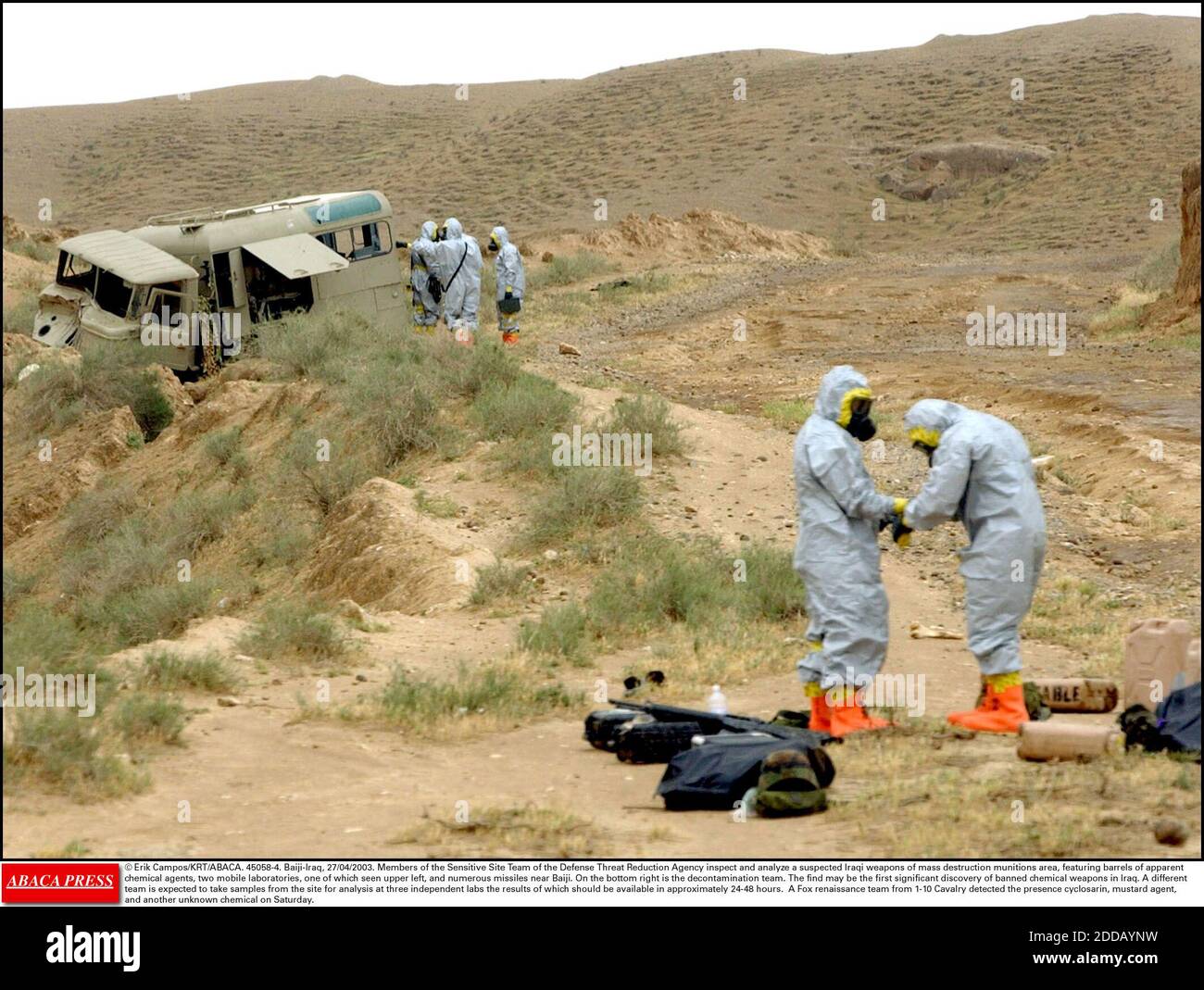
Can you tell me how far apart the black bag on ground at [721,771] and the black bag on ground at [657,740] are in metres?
0.54

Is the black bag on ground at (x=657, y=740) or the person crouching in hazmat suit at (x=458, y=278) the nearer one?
the black bag on ground at (x=657, y=740)

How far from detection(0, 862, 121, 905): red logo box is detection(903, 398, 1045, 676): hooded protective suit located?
13.4 feet

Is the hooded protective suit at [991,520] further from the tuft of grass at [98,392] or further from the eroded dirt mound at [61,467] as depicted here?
the tuft of grass at [98,392]

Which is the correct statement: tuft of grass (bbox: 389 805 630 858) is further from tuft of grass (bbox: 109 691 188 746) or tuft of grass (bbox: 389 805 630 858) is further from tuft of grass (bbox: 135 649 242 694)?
tuft of grass (bbox: 135 649 242 694)

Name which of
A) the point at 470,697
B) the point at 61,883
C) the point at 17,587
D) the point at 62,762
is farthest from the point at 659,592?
the point at 17,587

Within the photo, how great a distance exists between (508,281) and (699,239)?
19482 millimetres

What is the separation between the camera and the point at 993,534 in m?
7.80

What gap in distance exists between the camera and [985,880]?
5547 millimetres

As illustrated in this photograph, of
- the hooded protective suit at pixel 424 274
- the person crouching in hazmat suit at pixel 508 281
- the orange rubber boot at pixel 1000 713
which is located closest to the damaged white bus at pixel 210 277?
the hooded protective suit at pixel 424 274

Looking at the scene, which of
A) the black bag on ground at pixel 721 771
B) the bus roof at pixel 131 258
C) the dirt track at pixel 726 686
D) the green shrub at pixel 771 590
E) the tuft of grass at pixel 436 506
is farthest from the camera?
the bus roof at pixel 131 258

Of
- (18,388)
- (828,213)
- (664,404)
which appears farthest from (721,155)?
(664,404)

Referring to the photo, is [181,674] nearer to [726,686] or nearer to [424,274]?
[726,686]

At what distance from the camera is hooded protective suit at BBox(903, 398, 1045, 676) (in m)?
7.73

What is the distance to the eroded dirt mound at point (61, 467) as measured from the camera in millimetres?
16984
